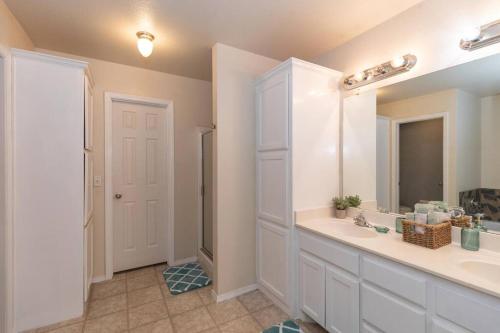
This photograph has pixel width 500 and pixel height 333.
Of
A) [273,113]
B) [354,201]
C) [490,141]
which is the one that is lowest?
[354,201]

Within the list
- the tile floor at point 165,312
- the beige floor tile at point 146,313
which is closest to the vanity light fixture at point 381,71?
the tile floor at point 165,312

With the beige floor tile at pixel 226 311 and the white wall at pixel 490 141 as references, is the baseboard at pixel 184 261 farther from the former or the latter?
the white wall at pixel 490 141

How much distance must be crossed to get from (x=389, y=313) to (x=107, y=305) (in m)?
2.31

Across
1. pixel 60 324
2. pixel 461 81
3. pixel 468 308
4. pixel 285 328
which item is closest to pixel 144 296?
pixel 60 324

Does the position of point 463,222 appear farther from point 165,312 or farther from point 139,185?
point 139,185

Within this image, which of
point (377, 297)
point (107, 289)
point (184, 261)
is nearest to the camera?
point (377, 297)

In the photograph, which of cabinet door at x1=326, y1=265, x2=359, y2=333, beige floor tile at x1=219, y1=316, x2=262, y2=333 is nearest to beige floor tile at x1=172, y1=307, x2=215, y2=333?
beige floor tile at x1=219, y1=316, x2=262, y2=333

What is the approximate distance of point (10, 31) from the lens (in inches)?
69.7

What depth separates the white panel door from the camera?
279 centimetres

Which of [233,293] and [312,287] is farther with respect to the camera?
[233,293]

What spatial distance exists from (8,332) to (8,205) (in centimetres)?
93

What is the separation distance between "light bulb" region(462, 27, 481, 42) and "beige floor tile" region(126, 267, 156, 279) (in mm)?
3512

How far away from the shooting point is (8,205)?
1.70 meters

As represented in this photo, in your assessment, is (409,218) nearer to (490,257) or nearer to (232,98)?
(490,257)
